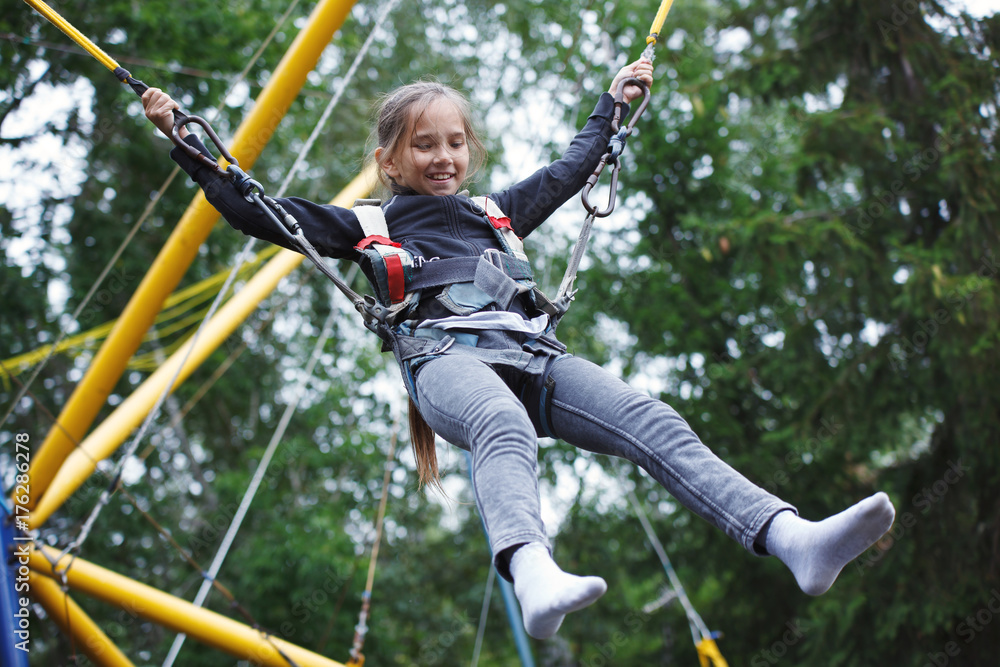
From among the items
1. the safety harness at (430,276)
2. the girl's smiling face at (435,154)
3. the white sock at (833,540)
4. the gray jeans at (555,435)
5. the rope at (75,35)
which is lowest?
the white sock at (833,540)

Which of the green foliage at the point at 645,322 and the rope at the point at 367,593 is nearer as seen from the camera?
the rope at the point at 367,593

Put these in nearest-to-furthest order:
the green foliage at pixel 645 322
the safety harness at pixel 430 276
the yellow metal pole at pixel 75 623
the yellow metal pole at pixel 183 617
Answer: the safety harness at pixel 430 276, the yellow metal pole at pixel 183 617, the yellow metal pole at pixel 75 623, the green foliage at pixel 645 322

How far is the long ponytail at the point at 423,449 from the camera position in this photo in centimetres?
220

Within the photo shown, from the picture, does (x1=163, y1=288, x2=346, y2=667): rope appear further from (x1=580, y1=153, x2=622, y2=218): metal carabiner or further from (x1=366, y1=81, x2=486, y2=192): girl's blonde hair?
(x1=580, y1=153, x2=622, y2=218): metal carabiner

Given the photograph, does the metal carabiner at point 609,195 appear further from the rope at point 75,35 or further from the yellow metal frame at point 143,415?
the yellow metal frame at point 143,415

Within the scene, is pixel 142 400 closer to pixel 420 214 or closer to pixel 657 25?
pixel 420 214

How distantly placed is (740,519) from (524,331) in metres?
0.61

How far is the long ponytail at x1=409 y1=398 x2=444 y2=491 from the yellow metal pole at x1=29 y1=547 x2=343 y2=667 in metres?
2.03

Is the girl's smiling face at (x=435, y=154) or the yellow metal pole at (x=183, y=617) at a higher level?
the girl's smiling face at (x=435, y=154)

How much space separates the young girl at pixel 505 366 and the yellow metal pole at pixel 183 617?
212 cm

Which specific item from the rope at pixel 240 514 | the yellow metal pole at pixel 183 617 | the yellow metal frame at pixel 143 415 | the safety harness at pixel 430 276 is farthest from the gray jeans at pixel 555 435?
the yellow metal pole at pixel 183 617

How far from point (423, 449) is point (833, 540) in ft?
3.56

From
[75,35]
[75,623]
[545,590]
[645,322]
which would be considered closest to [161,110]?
[75,35]

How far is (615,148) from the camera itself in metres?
2.34
